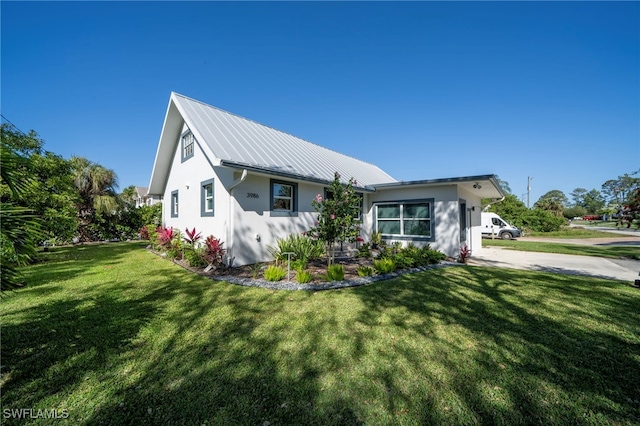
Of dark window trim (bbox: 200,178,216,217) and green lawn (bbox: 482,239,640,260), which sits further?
green lawn (bbox: 482,239,640,260)

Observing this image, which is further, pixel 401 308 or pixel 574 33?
pixel 574 33

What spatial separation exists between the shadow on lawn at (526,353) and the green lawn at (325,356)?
2 cm

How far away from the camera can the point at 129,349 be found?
10.2 ft

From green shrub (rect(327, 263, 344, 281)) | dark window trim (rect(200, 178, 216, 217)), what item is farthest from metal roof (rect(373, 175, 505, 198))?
dark window trim (rect(200, 178, 216, 217))

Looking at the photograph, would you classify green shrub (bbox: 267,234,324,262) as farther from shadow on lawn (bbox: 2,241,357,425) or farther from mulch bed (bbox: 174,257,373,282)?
shadow on lawn (bbox: 2,241,357,425)

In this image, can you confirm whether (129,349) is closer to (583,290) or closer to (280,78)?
(583,290)

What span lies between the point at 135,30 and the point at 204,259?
861cm

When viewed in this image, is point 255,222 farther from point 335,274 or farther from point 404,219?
point 404,219

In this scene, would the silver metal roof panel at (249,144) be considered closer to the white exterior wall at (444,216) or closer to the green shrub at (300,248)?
the green shrub at (300,248)

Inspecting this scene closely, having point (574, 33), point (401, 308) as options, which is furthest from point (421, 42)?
point (401, 308)

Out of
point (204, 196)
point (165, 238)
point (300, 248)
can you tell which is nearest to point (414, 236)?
point (300, 248)

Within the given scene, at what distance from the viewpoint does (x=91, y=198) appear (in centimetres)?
1681

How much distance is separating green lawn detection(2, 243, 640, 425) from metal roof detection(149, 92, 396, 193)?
15.1 ft

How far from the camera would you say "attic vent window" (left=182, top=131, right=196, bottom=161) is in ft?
35.2
